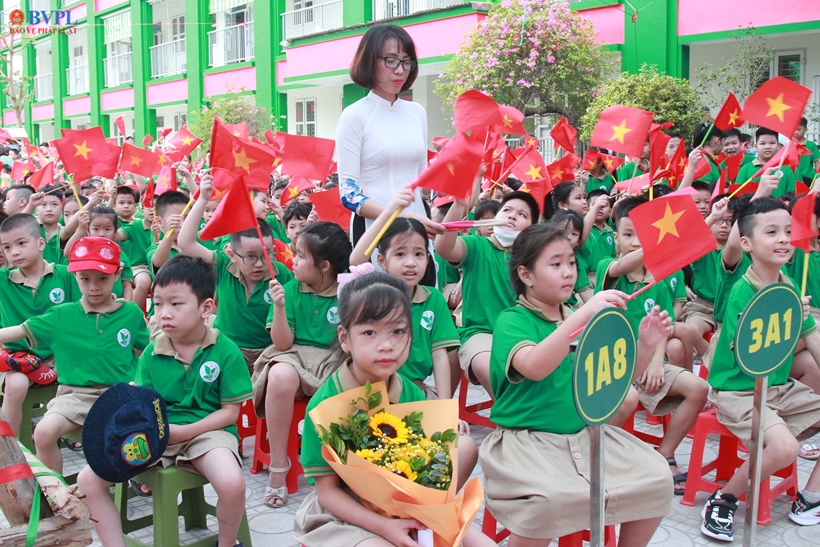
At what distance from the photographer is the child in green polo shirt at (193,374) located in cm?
279

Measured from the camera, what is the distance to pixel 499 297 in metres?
3.91

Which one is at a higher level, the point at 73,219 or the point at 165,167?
the point at 165,167

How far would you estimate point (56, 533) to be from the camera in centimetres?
177

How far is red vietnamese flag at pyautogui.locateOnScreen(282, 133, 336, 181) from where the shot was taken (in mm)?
4953

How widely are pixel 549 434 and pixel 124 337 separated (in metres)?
1.91

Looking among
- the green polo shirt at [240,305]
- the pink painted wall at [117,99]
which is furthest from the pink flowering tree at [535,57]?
the pink painted wall at [117,99]

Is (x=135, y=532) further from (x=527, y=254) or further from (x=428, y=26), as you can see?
(x=428, y=26)

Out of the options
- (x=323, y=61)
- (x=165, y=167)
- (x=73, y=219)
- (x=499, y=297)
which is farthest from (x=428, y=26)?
(x=499, y=297)

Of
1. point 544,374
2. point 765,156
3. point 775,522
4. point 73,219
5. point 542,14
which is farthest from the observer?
point 542,14

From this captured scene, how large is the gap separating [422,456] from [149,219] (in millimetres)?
4828

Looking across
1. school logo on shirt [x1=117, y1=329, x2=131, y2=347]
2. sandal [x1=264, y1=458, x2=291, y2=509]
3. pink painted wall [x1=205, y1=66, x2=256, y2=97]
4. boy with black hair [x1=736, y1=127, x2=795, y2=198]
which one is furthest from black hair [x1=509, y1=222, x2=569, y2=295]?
pink painted wall [x1=205, y1=66, x2=256, y2=97]

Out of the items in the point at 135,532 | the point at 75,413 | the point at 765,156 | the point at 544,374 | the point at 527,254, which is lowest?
the point at 135,532

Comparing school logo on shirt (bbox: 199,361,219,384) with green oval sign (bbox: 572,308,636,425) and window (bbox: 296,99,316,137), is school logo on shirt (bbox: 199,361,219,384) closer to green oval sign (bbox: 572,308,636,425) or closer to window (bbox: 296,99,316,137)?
green oval sign (bbox: 572,308,636,425)

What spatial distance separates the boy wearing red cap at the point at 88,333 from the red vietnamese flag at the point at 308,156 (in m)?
1.75
